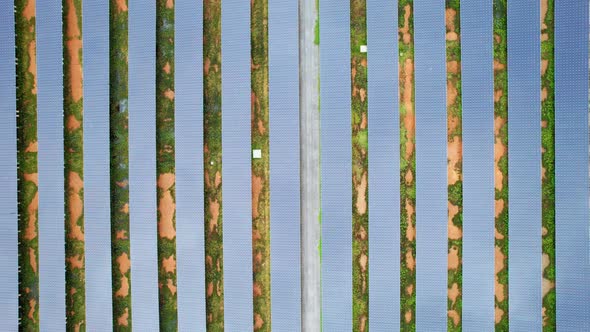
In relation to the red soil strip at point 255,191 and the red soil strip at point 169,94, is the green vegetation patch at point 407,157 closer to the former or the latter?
the red soil strip at point 255,191

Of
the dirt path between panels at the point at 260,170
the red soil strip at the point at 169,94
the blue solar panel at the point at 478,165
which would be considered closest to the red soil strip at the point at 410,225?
the blue solar panel at the point at 478,165

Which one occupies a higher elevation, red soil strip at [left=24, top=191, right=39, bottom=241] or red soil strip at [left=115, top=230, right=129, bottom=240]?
red soil strip at [left=24, top=191, right=39, bottom=241]

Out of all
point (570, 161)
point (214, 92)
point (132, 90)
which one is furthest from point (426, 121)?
point (132, 90)

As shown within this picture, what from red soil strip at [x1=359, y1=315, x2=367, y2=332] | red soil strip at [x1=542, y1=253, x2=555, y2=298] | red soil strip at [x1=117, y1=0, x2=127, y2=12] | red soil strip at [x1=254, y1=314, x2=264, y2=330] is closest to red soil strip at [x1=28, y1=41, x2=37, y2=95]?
red soil strip at [x1=117, y1=0, x2=127, y2=12]

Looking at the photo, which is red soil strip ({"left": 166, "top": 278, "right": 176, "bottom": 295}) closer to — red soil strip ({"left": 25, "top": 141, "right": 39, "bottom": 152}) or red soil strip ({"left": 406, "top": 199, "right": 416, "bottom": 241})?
red soil strip ({"left": 25, "top": 141, "right": 39, "bottom": 152})

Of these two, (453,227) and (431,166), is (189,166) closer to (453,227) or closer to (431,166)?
(431,166)

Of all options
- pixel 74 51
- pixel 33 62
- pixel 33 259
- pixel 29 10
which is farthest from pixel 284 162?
pixel 29 10
